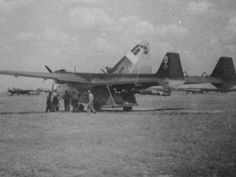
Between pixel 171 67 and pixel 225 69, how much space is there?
15.9 ft

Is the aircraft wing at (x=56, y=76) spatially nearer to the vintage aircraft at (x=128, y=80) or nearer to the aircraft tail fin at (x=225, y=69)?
the vintage aircraft at (x=128, y=80)

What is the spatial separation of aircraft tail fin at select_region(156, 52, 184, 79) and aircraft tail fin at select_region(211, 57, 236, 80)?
4082mm

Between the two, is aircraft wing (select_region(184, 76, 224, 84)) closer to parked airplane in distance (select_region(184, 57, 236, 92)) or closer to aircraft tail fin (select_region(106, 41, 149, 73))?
parked airplane in distance (select_region(184, 57, 236, 92))

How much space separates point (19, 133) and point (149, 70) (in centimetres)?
1635

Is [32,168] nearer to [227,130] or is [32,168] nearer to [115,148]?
[115,148]

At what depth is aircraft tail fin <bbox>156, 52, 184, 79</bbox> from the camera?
2636 centimetres

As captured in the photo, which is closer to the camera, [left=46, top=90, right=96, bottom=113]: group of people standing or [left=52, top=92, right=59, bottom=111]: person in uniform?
[left=46, top=90, right=96, bottom=113]: group of people standing

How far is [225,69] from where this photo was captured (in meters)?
27.8

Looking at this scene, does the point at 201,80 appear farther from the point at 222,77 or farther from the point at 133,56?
the point at 133,56

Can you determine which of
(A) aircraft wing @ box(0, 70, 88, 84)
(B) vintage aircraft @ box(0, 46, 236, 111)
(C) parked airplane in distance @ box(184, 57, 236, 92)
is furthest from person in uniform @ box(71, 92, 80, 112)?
(C) parked airplane in distance @ box(184, 57, 236, 92)

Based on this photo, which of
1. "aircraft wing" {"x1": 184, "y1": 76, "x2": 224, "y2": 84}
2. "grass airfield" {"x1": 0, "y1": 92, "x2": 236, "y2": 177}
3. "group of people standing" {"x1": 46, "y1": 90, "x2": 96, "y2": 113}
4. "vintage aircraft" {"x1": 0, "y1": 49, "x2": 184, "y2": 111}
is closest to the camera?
"grass airfield" {"x1": 0, "y1": 92, "x2": 236, "y2": 177}

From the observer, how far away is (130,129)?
15648mm

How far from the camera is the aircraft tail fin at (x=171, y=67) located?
86.5 ft

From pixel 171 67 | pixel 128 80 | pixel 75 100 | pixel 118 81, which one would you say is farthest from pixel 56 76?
pixel 171 67
